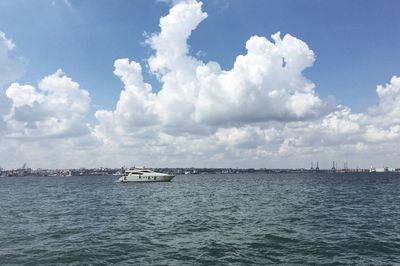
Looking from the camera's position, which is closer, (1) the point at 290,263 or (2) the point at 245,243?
Result: (1) the point at 290,263

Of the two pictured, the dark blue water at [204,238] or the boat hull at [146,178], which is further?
the boat hull at [146,178]

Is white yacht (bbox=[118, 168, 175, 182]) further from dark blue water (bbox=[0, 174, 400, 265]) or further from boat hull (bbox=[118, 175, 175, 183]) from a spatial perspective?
dark blue water (bbox=[0, 174, 400, 265])

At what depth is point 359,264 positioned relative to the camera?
23969 millimetres

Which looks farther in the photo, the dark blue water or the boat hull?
the boat hull

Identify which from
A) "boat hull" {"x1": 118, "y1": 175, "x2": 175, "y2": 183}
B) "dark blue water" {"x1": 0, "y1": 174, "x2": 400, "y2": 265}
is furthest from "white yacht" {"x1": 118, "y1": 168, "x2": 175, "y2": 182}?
"dark blue water" {"x1": 0, "y1": 174, "x2": 400, "y2": 265}

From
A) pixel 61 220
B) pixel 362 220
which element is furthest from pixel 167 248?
pixel 362 220

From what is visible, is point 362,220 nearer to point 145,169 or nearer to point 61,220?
point 61,220

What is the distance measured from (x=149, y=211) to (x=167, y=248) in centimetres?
2496

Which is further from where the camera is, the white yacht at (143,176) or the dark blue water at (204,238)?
the white yacht at (143,176)

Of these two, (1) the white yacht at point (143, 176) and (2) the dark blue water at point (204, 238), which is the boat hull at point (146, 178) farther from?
(2) the dark blue water at point (204, 238)

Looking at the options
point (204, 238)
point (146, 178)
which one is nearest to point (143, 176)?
point (146, 178)

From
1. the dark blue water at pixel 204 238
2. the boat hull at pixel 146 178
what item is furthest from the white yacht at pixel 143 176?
the dark blue water at pixel 204 238

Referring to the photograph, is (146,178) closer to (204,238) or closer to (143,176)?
(143,176)

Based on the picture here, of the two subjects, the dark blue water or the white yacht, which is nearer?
the dark blue water
